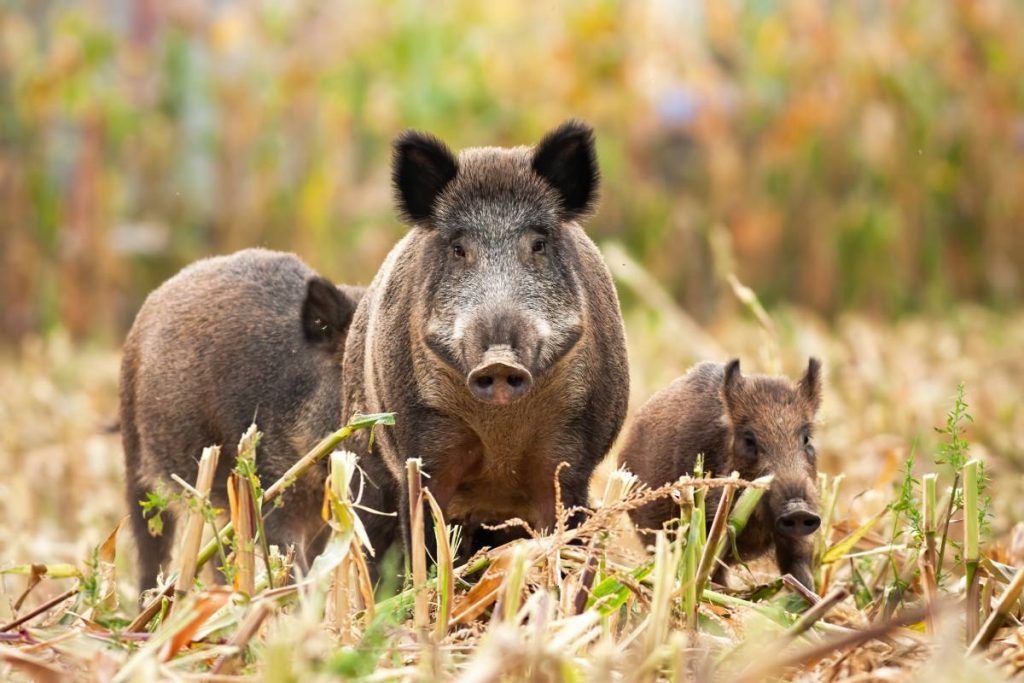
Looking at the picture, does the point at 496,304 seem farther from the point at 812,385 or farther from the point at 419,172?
the point at 812,385

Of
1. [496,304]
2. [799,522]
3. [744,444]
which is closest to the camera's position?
[496,304]

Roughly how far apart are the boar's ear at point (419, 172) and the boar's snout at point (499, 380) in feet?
2.81

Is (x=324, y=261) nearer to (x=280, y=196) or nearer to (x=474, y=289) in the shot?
(x=280, y=196)

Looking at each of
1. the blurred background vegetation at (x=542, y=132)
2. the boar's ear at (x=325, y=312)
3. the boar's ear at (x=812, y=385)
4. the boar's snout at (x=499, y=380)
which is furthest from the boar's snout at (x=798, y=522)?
the blurred background vegetation at (x=542, y=132)

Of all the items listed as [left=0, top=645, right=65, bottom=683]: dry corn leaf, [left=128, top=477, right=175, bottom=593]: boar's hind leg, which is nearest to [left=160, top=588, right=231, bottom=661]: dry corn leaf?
[left=0, top=645, right=65, bottom=683]: dry corn leaf

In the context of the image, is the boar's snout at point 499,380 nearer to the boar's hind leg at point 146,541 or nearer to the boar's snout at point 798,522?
the boar's snout at point 798,522

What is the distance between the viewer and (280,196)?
14188 millimetres

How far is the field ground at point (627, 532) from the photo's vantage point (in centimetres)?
322

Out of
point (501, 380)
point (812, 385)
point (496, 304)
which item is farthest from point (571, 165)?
point (812, 385)

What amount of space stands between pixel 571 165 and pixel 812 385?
1.45 meters

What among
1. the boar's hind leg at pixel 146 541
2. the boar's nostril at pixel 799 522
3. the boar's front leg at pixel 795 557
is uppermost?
the boar's nostril at pixel 799 522

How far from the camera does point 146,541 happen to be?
658 centimetres

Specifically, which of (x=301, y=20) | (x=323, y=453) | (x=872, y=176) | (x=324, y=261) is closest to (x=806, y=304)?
(x=872, y=176)

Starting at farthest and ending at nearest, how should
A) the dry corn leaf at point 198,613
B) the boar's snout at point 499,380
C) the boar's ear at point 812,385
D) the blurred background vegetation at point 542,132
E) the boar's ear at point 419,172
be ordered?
the blurred background vegetation at point 542,132 < the boar's ear at point 812,385 < the boar's ear at point 419,172 < the boar's snout at point 499,380 < the dry corn leaf at point 198,613
